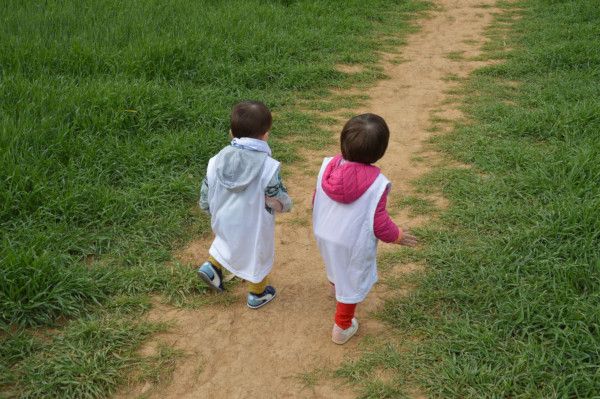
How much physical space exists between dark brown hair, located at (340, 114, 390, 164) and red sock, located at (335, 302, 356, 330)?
0.71 m

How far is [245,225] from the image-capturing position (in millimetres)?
2768

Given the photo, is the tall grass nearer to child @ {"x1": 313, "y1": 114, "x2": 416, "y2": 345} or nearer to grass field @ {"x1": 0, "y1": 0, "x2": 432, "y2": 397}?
grass field @ {"x1": 0, "y1": 0, "x2": 432, "y2": 397}

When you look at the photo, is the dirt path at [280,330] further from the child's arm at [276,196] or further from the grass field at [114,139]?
the child's arm at [276,196]

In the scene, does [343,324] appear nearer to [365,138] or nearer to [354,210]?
[354,210]

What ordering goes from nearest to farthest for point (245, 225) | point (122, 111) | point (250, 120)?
point (250, 120) → point (245, 225) → point (122, 111)

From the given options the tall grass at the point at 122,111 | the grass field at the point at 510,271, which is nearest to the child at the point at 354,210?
the grass field at the point at 510,271

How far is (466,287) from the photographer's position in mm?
2988

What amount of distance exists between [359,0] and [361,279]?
280 inches

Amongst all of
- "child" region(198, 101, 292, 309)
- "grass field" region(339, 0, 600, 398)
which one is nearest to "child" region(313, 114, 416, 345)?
"child" region(198, 101, 292, 309)

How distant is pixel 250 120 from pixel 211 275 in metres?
0.89

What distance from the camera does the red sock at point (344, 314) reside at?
105 inches

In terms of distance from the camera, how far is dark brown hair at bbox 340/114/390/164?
2.40 m

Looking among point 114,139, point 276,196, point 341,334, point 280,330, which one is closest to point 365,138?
point 276,196

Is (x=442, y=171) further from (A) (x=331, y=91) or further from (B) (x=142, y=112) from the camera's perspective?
(B) (x=142, y=112)
